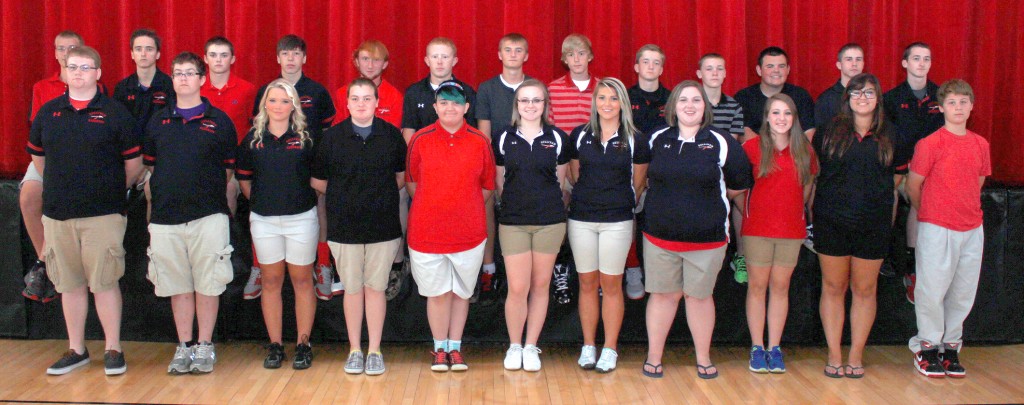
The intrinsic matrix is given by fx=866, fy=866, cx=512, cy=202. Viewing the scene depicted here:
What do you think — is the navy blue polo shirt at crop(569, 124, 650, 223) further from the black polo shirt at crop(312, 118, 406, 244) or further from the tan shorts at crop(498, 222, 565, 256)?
the black polo shirt at crop(312, 118, 406, 244)

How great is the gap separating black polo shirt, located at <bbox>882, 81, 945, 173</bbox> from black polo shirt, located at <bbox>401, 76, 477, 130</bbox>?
215 centimetres

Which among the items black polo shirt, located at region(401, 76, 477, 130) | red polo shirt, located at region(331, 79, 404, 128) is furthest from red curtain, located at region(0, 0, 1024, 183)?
black polo shirt, located at region(401, 76, 477, 130)

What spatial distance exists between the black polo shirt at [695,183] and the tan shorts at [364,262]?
1.22 meters

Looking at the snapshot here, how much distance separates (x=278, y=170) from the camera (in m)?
3.93

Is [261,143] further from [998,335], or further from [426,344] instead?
[998,335]

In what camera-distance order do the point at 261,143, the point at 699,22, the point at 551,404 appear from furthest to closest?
the point at 699,22 < the point at 261,143 < the point at 551,404

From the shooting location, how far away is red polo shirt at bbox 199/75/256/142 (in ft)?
15.2

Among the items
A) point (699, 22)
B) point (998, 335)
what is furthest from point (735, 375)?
point (699, 22)

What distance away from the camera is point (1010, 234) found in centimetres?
460

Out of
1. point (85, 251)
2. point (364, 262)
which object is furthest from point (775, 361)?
point (85, 251)

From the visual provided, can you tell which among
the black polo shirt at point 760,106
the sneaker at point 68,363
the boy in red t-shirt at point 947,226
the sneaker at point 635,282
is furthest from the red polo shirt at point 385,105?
the boy in red t-shirt at point 947,226

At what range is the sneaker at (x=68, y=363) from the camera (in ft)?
13.3

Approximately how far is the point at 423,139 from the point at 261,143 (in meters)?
0.73

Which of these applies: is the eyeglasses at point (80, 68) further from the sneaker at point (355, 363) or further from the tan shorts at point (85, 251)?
the sneaker at point (355, 363)
